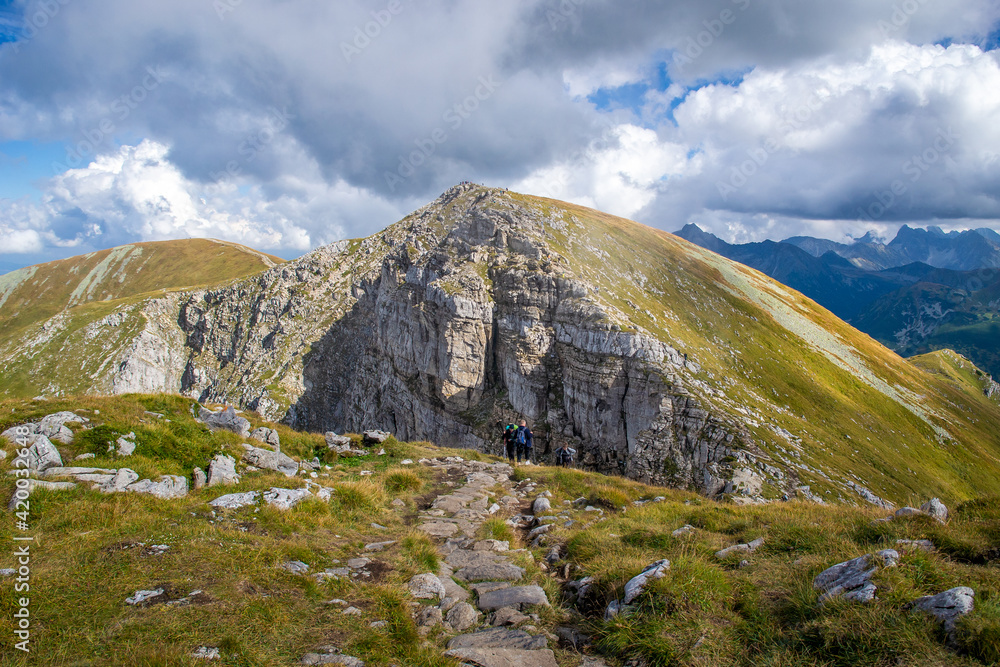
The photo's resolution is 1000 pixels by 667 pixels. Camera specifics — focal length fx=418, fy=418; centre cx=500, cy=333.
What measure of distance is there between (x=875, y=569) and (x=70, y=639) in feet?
36.3

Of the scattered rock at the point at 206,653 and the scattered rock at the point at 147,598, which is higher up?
the scattered rock at the point at 147,598

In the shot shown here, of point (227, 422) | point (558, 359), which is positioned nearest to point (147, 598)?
point (227, 422)

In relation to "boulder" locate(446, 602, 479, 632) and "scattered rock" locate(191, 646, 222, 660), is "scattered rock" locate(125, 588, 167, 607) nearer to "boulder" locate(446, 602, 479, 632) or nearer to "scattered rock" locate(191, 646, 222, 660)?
"scattered rock" locate(191, 646, 222, 660)

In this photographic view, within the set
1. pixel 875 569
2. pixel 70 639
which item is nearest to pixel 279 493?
pixel 70 639

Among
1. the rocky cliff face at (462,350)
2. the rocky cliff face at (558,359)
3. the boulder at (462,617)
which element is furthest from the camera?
the rocky cliff face at (462,350)

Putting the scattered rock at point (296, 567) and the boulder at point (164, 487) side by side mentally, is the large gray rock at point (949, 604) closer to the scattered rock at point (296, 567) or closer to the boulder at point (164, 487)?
the scattered rock at point (296, 567)

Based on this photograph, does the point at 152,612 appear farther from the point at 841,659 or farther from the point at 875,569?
the point at 875,569

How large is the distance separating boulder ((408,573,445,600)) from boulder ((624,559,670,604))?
3.39 metres

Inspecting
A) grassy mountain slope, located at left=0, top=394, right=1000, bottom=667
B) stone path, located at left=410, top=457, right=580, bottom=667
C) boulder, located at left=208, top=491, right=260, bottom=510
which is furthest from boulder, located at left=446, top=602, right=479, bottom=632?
boulder, located at left=208, top=491, right=260, bottom=510

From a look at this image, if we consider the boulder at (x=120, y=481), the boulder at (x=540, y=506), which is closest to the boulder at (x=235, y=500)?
the boulder at (x=120, y=481)

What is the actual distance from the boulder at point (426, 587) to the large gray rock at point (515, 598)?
818 mm

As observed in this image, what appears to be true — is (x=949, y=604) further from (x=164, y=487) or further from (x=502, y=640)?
(x=164, y=487)

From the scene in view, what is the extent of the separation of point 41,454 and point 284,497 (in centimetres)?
548

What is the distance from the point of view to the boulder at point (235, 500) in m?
9.88
